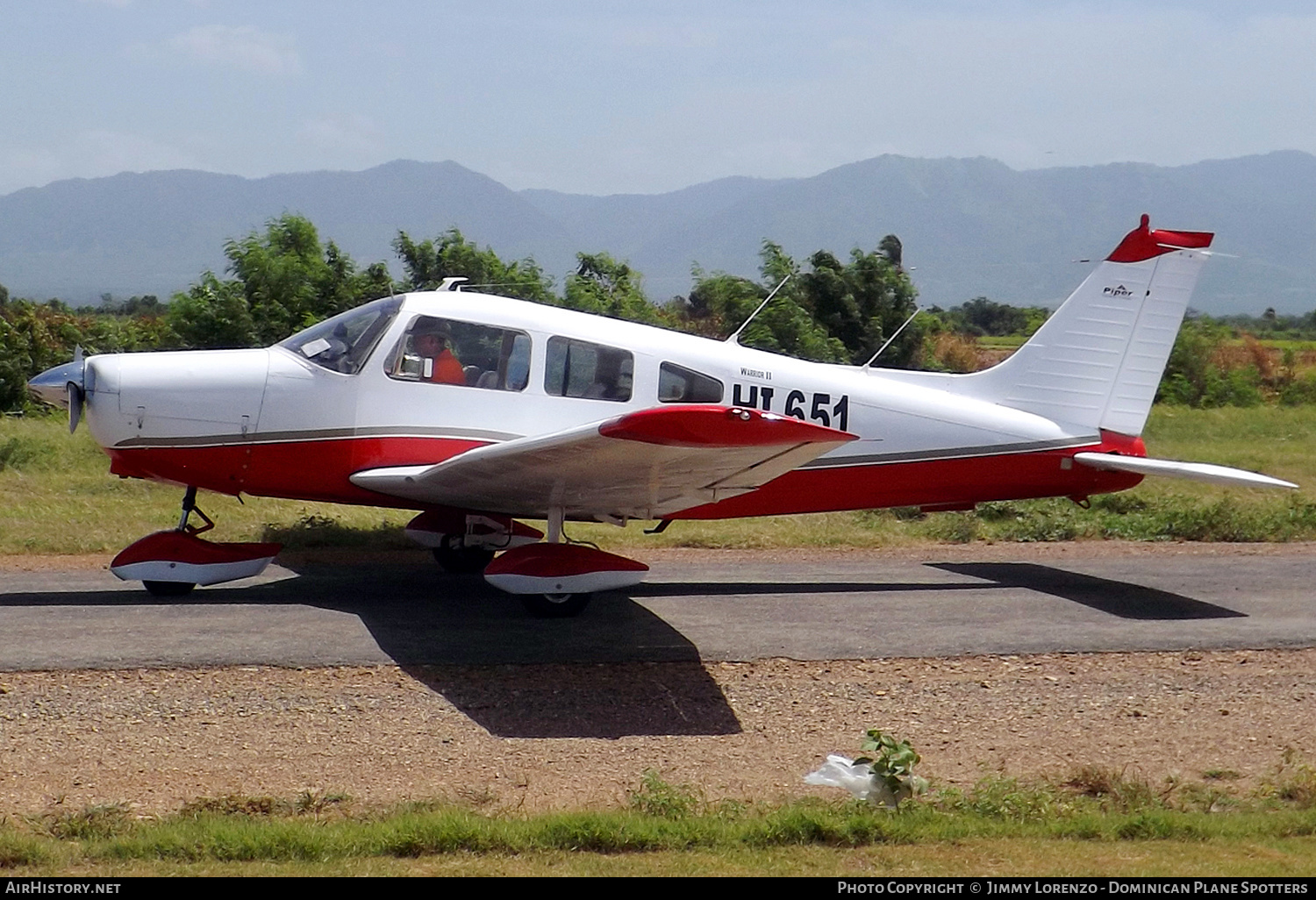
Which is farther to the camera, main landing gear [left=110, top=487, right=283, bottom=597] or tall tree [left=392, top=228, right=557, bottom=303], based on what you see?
tall tree [left=392, top=228, right=557, bottom=303]

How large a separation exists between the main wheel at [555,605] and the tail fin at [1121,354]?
13.1 feet

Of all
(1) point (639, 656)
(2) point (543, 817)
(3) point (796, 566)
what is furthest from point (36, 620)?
(3) point (796, 566)

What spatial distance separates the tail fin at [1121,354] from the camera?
1092cm

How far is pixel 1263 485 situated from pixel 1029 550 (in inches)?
133

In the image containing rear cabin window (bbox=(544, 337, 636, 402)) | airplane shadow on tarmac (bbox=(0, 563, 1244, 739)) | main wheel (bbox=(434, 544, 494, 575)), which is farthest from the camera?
main wheel (bbox=(434, 544, 494, 575))

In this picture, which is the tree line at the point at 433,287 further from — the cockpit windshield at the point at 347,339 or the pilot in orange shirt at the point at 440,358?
the pilot in orange shirt at the point at 440,358

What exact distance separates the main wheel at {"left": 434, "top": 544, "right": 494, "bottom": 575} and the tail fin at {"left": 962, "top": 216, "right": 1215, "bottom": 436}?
14.2 ft

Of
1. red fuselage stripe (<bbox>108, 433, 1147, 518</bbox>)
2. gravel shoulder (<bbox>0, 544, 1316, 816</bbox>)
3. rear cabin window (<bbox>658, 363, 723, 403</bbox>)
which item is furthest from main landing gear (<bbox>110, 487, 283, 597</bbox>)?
rear cabin window (<bbox>658, 363, 723, 403</bbox>)

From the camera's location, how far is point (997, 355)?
3800 cm

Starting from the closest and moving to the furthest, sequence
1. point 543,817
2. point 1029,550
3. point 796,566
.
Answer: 1. point 543,817
2. point 796,566
3. point 1029,550

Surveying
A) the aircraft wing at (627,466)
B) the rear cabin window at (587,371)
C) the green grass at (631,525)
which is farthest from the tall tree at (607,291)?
the aircraft wing at (627,466)

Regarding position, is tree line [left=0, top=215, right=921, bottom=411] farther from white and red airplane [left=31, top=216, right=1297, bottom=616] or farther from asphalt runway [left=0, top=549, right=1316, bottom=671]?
asphalt runway [left=0, top=549, right=1316, bottom=671]

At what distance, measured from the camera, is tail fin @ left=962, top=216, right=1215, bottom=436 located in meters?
10.9
